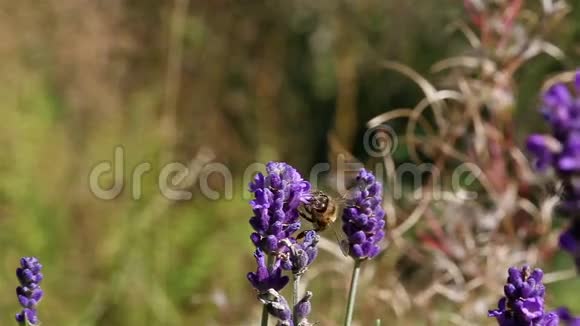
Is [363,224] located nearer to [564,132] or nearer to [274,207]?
[274,207]

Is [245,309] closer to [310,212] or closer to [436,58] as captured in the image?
[436,58]

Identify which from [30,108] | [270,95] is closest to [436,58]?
[270,95]

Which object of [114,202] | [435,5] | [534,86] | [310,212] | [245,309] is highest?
[435,5]

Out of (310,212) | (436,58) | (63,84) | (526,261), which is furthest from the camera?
(436,58)

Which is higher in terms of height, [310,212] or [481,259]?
[310,212]

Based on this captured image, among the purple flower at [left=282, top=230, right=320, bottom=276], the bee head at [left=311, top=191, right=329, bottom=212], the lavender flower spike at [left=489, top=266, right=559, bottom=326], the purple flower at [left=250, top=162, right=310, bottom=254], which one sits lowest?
the lavender flower spike at [left=489, top=266, right=559, bottom=326]

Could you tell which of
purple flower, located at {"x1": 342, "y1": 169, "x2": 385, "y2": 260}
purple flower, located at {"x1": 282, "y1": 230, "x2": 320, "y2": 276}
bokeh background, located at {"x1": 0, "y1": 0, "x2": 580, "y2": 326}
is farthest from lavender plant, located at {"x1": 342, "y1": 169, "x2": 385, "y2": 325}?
bokeh background, located at {"x1": 0, "y1": 0, "x2": 580, "y2": 326}

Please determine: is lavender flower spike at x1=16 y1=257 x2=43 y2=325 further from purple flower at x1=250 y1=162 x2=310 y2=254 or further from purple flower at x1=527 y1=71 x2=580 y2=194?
purple flower at x1=527 y1=71 x2=580 y2=194

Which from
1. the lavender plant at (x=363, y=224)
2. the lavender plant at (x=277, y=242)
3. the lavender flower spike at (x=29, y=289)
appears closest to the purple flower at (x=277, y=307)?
the lavender plant at (x=277, y=242)

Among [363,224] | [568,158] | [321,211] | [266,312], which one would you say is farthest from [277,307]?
[568,158]
